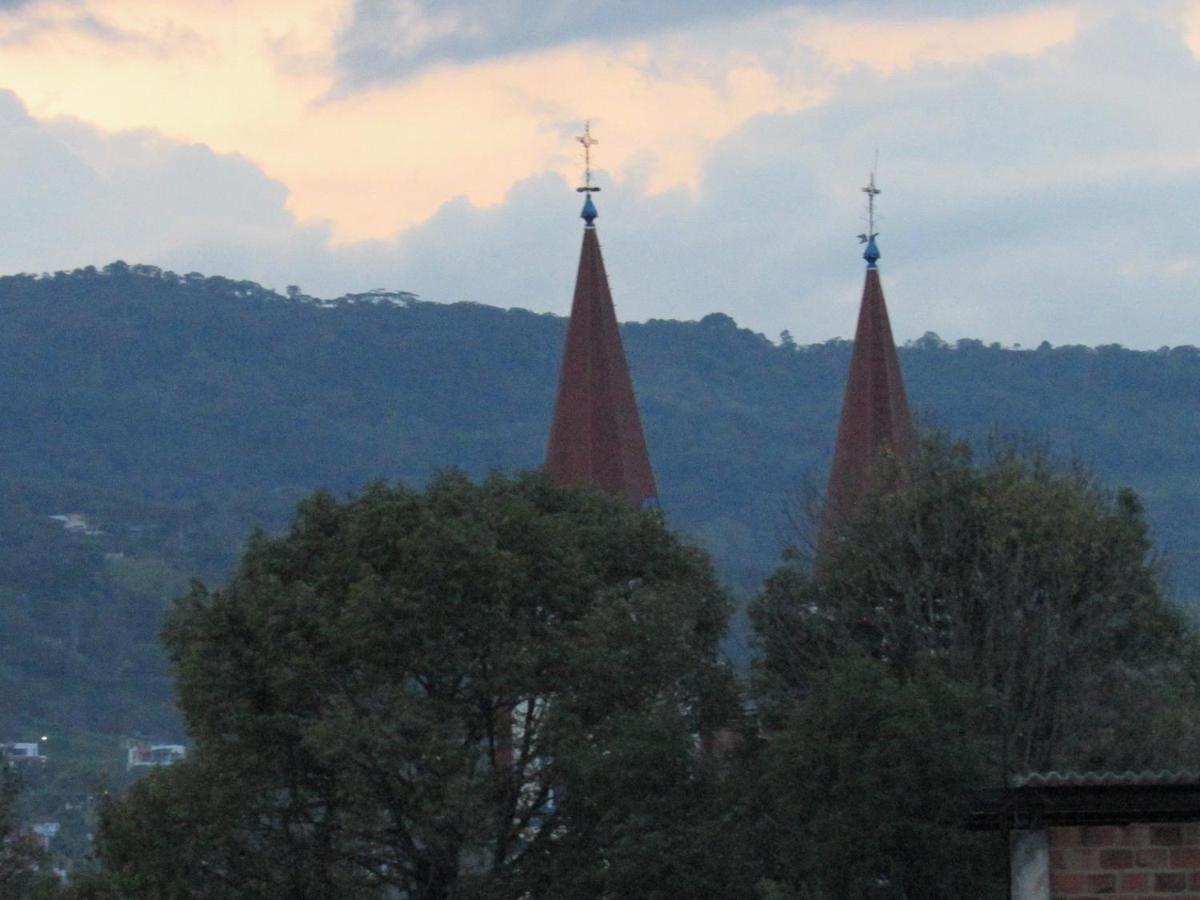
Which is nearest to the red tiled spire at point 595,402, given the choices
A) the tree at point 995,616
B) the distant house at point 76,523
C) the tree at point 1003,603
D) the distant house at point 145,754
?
the tree at point 995,616

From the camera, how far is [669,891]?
26688 mm

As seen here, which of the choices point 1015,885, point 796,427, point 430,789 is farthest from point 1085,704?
point 796,427

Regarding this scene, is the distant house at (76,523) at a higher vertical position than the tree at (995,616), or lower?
higher

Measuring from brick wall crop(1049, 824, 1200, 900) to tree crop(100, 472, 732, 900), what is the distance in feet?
47.2

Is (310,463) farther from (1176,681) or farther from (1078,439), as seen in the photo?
(1176,681)

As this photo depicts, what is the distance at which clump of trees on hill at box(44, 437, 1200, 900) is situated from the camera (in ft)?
92.5

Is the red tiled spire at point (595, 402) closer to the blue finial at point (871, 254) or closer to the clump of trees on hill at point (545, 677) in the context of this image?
the blue finial at point (871, 254)

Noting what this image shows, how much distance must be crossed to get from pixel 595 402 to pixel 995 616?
2245 centimetres

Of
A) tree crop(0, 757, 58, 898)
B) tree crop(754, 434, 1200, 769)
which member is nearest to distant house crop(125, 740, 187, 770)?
tree crop(0, 757, 58, 898)

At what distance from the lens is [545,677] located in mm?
29891

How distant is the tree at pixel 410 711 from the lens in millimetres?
28766

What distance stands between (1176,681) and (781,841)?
950 cm

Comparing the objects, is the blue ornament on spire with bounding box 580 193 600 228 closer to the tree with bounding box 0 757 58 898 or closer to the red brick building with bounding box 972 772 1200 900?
the tree with bounding box 0 757 58 898

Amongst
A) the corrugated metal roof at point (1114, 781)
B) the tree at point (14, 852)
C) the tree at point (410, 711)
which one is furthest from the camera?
the tree at point (14, 852)
